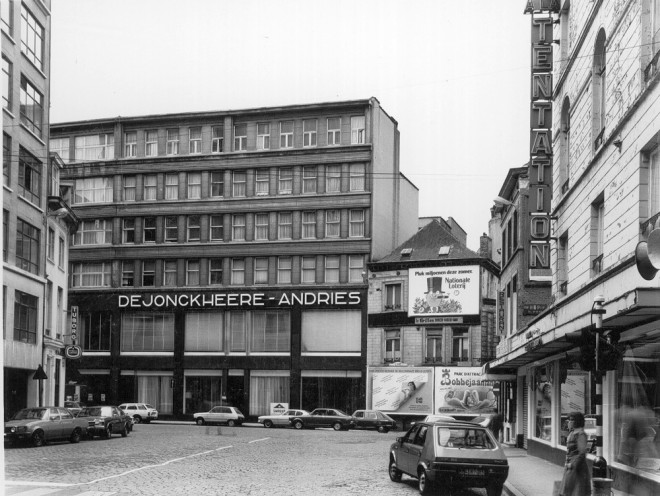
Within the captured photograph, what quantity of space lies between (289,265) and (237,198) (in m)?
5.85

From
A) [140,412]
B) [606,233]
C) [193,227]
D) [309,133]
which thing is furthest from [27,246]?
[606,233]

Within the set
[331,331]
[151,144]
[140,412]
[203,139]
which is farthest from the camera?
[151,144]

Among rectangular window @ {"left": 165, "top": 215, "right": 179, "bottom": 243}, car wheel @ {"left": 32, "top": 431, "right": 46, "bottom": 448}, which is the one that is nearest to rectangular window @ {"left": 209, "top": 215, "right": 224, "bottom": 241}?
rectangular window @ {"left": 165, "top": 215, "right": 179, "bottom": 243}

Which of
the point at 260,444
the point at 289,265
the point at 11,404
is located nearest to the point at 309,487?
the point at 260,444

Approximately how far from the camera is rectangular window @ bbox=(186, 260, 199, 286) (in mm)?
61938

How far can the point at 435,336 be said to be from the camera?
55844mm

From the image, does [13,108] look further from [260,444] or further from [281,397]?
[281,397]

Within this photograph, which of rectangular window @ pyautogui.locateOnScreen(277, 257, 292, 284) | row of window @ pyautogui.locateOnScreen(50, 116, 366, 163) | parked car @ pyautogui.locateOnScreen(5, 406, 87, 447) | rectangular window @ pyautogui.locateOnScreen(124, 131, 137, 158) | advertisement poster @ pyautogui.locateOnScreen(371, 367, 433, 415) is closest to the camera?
parked car @ pyautogui.locateOnScreen(5, 406, 87, 447)

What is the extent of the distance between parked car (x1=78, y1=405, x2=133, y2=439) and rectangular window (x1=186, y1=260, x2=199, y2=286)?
24.0 m

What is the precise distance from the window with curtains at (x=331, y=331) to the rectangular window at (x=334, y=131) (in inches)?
449

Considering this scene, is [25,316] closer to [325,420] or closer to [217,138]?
[325,420]

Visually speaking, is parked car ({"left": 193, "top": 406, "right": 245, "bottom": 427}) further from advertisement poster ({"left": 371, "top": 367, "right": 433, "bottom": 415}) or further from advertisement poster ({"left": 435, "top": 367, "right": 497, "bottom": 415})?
advertisement poster ({"left": 435, "top": 367, "right": 497, "bottom": 415})

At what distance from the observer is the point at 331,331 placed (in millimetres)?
58594

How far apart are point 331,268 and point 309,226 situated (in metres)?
3.18
